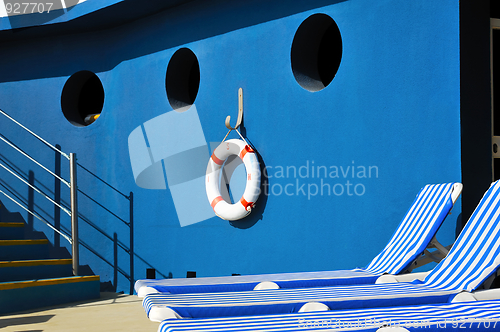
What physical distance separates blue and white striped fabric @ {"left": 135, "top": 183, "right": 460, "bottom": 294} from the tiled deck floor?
2.82ft

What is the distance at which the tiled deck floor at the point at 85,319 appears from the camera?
3176 mm

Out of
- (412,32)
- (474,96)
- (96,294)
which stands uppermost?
(412,32)

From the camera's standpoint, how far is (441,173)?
2920mm

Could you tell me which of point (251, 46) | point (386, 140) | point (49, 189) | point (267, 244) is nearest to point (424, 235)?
point (386, 140)

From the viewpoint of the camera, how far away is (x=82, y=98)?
Result: 552 centimetres

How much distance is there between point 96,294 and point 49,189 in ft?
4.28

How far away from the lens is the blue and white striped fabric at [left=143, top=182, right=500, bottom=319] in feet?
6.19

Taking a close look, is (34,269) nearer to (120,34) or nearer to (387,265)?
(120,34)

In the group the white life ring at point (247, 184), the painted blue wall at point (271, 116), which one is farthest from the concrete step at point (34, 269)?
the white life ring at point (247, 184)

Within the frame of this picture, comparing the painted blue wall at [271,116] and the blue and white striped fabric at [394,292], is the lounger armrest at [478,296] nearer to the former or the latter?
the blue and white striped fabric at [394,292]

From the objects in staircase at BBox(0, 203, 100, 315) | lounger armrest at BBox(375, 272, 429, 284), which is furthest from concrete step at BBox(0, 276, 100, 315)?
lounger armrest at BBox(375, 272, 429, 284)

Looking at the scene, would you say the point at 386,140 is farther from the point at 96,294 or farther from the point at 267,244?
the point at 96,294

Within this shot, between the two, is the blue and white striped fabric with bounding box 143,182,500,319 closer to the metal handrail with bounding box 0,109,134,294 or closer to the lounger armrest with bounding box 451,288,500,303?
the lounger armrest with bounding box 451,288,500,303

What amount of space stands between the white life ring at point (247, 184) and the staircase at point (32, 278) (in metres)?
1.30
